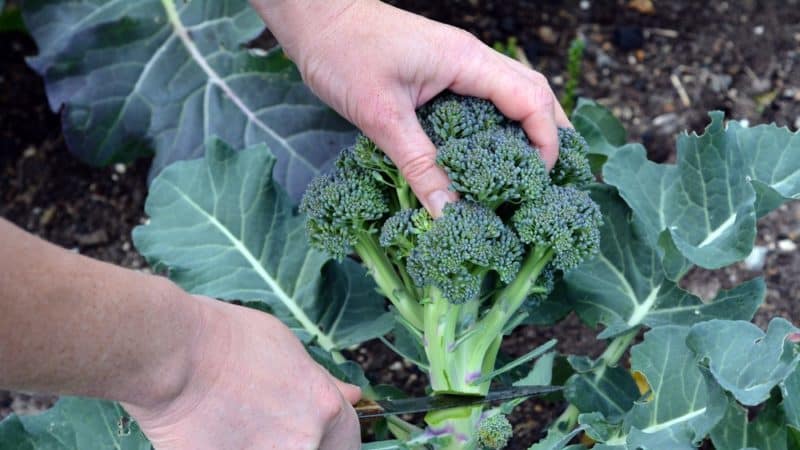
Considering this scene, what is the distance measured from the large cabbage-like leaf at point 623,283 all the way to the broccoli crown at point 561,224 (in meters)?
0.32

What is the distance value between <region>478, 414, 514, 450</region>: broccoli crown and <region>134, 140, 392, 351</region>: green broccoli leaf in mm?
458

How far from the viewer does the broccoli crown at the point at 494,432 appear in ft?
6.05

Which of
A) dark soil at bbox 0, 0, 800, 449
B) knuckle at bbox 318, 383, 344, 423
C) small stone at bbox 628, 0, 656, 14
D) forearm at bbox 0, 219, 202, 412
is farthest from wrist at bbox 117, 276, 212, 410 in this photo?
small stone at bbox 628, 0, 656, 14

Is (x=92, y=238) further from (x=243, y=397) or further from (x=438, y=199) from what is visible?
(x=243, y=397)

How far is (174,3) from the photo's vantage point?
2.75m

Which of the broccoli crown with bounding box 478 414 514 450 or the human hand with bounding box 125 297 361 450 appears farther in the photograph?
the broccoli crown with bounding box 478 414 514 450

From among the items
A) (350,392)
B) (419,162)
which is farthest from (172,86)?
(350,392)

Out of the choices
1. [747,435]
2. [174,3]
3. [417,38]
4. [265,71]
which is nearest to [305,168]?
[265,71]

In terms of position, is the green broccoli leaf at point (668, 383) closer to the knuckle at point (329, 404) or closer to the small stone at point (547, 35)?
the knuckle at point (329, 404)

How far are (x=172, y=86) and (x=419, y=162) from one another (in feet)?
3.99

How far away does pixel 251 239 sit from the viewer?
Result: 2275 mm

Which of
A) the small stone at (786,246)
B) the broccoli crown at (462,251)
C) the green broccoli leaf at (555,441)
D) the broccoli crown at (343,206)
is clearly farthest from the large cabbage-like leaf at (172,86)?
the small stone at (786,246)

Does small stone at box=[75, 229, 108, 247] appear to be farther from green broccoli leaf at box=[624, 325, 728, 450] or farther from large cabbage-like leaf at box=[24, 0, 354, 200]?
green broccoli leaf at box=[624, 325, 728, 450]

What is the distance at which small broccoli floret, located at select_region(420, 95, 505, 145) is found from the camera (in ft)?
5.97
